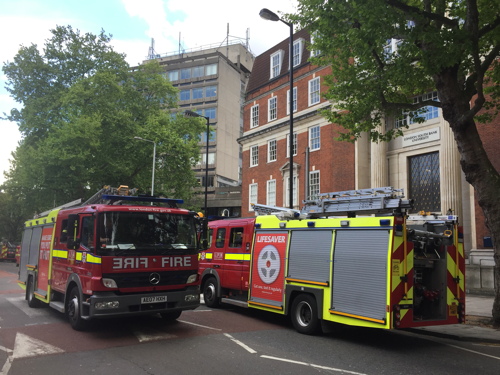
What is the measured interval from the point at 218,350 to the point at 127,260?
8.01 feet

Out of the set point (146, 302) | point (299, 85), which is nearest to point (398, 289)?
point (146, 302)

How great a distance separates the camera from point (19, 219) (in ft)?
174

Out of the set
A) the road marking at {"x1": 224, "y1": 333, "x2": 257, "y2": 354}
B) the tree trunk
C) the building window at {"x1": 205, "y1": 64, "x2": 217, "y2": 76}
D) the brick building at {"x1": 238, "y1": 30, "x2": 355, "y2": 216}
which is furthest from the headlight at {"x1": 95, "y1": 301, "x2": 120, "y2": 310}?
the building window at {"x1": 205, "y1": 64, "x2": 217, "y2": 76}

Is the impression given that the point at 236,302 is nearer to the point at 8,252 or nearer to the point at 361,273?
the point at 361,273

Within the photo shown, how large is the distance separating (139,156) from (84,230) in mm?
23077

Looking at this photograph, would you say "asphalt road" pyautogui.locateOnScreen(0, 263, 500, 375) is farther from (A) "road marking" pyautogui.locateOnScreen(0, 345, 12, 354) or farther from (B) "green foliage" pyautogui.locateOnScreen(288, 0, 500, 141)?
(B) "green foliage" pyautogui.locateOnScreen(288, 0, 500, 141)

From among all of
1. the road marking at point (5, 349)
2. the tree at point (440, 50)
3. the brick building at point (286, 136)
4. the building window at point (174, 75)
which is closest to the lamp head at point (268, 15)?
the tree at point (440, 50)

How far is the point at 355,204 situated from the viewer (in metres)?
8.38

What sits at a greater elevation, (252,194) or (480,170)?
(252,194)

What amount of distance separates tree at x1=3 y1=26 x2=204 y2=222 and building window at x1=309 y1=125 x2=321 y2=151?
31.3 feet

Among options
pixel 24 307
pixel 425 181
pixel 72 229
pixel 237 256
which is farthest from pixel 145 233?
pixel 425 181

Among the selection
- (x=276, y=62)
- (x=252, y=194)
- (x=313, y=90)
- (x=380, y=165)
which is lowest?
(x=252, y=194)

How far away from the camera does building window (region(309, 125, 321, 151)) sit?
91.6 ft

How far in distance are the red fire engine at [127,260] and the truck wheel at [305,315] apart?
7.02ft
